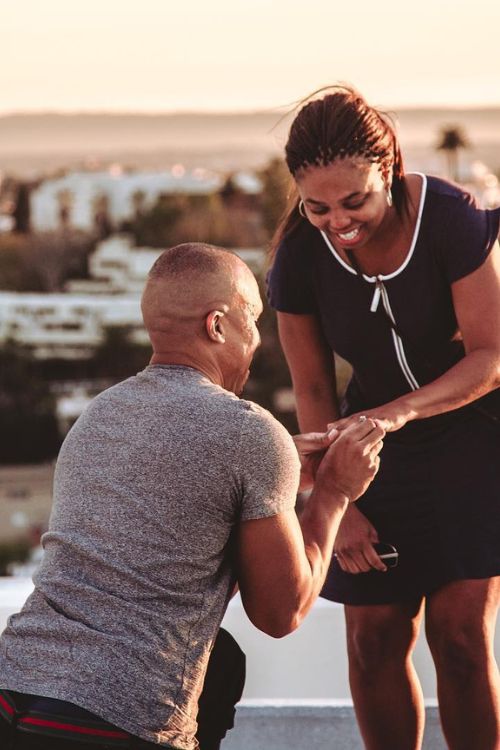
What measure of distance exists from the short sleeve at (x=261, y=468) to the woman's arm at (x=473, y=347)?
0.42 m

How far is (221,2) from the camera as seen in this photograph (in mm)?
34000

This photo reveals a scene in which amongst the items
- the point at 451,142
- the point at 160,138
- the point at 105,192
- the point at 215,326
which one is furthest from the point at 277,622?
the point at 160,138

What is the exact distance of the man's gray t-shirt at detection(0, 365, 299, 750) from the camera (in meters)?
1.52

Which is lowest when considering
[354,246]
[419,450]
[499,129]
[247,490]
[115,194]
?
[115,194]

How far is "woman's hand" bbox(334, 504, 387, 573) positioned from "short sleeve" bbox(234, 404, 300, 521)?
563mm

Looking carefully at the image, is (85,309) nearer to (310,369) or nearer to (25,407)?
(25,407)

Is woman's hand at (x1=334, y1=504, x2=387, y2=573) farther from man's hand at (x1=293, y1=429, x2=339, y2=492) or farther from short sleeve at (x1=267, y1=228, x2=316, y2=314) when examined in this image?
short sleeve at (x1=267, y1=228, x2=316, y2=314)

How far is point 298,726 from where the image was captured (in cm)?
253

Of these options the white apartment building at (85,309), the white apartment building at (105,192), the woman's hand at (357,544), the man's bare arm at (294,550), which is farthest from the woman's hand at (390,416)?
the white apartment building at (105,192)

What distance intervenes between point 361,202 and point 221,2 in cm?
3346

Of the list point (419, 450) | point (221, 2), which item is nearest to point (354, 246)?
point (419, 450)

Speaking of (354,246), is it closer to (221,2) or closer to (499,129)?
(221,2)

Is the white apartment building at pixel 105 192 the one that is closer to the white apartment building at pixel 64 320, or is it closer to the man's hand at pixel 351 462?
the white apartment building at pixel 64 320

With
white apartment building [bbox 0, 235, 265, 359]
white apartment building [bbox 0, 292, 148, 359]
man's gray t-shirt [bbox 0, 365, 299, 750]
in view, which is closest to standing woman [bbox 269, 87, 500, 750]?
man's gray t-shirt [bbox 0, 365, 299, 750]
